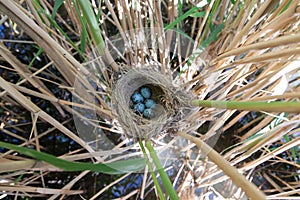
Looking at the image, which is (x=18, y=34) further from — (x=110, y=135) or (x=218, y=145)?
(x=218, y=145)

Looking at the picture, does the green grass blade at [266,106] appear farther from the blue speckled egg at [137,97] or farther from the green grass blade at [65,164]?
the blue speckled egg at [137,97]

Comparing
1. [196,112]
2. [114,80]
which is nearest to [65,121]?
[114,80]

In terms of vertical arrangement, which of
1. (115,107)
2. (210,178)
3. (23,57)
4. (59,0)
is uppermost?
(23,57)

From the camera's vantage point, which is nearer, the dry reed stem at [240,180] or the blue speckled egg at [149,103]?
the dry reed stem at [240,180]

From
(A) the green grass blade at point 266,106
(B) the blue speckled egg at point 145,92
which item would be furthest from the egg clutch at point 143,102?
(A) the green grass blade at point 266,106

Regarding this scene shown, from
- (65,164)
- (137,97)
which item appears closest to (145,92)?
(137,97)

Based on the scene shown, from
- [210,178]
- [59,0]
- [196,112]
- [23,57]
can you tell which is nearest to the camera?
A: [59,0]

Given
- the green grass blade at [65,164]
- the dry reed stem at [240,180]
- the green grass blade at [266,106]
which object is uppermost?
the green grass blade at [65,164]

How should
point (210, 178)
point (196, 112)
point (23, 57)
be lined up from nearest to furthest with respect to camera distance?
point (196, 112) → point (210, 178) → point (23, 57)

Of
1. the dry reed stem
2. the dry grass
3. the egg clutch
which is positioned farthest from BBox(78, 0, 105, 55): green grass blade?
the dry reed stem
